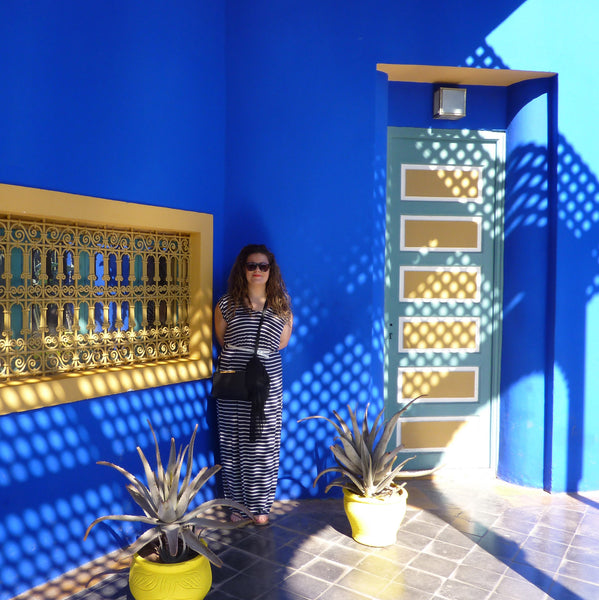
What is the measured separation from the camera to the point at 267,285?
4.24m

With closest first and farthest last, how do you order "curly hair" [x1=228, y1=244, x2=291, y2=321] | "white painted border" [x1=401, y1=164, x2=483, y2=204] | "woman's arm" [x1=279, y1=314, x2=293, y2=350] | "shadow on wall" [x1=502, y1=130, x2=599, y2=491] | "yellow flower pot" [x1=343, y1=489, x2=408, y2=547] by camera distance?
1. "yellow flower pot" [x1=343, y1=489, x2=408, y2=547]
2. "curly hair" [x1=228, y1=244, x2=291, y2=321]
3. "woman's arm" [x1=279, y1=314, x2=293, y2=350]
4. "shadow on wall" [x1=502, y1=130, x2=599, y2=491]
5. "white painted border" [x1=401, y1=164, x2=483, y2=204]

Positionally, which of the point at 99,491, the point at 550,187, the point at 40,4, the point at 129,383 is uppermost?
the point at 40,4

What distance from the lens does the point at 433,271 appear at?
5102 mm

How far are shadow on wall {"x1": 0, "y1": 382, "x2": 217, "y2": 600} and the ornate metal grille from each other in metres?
0.29

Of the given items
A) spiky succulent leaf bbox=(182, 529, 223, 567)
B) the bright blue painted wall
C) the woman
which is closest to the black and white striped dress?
the woman

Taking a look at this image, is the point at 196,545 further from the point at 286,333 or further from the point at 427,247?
the point at 427,247

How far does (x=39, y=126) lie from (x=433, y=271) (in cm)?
328

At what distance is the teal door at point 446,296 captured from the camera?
5.05 metres

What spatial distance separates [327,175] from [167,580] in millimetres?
2951

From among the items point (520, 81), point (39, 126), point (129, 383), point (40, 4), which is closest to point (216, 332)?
point (129, 383)

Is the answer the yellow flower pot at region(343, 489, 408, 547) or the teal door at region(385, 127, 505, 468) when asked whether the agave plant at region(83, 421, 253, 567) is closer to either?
the yellow flower pot at region(343, 489, 408, 547)

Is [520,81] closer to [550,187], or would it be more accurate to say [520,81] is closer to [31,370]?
[550,187]

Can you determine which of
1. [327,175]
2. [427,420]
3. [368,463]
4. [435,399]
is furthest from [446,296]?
[368,463]

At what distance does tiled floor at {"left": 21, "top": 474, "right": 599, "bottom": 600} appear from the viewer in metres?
3.21
